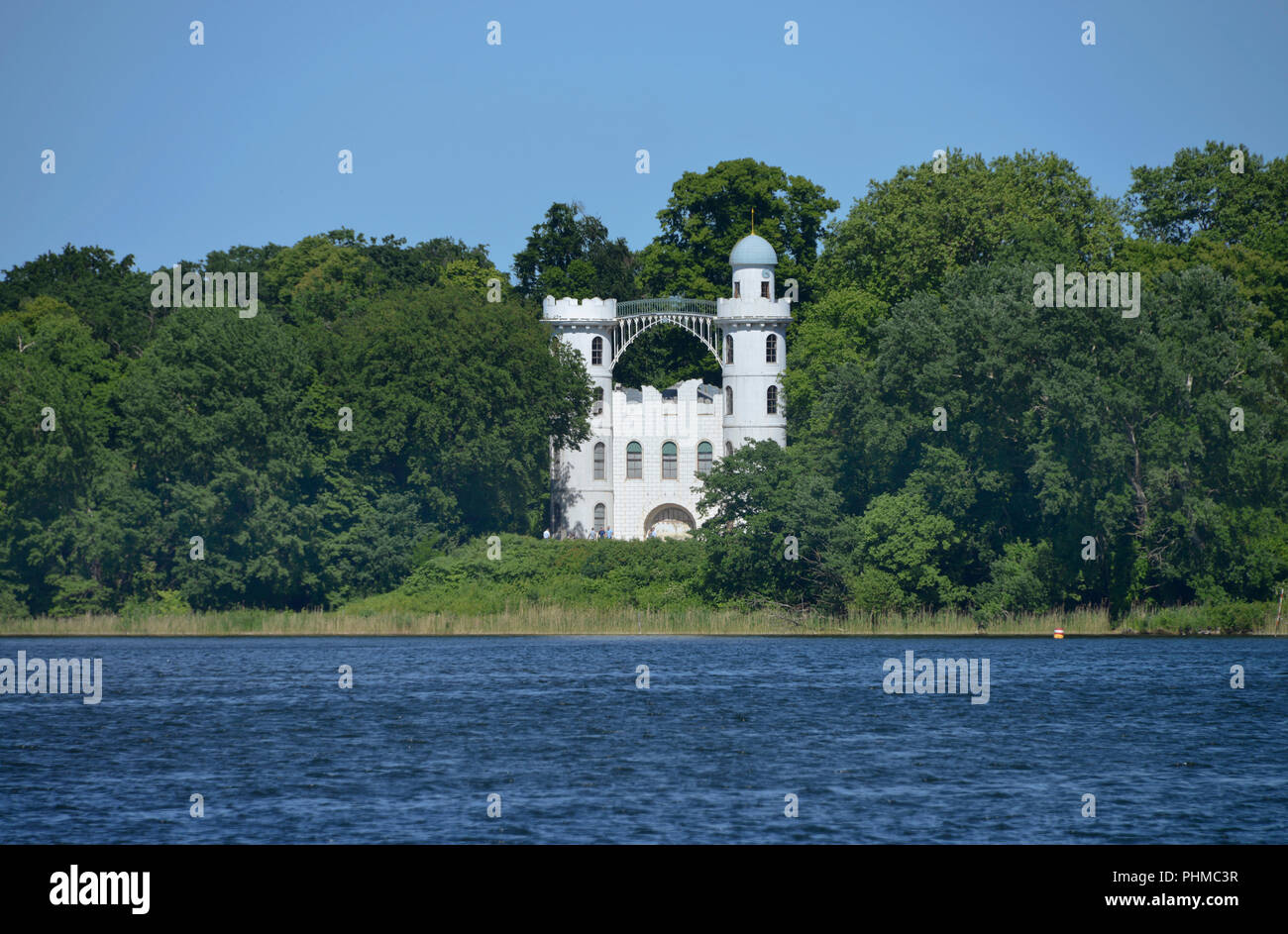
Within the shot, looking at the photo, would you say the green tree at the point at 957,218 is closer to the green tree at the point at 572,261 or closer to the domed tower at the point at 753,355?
the domed tower at the point at 753,355

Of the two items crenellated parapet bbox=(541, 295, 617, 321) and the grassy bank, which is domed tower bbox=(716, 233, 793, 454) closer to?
crenellated parapet bbox=(541, 295, 617, 321)

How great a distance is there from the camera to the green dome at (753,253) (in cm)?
9400

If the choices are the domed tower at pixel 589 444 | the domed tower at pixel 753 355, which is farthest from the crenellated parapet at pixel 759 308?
the domed tower at pixel 589 444

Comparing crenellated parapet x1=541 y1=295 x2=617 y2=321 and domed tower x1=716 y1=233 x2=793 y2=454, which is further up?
crenellated parapet x1=541 y1=295 x2=617 y2=321

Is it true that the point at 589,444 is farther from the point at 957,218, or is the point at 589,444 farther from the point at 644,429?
the point at 957,218

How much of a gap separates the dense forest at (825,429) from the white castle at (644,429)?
3.07 metres

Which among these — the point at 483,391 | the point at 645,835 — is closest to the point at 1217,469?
the point at 483,391

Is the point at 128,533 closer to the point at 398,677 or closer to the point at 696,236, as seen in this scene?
the point at 398,677

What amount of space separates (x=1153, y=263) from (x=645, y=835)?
59965mm

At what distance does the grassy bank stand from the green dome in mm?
28936

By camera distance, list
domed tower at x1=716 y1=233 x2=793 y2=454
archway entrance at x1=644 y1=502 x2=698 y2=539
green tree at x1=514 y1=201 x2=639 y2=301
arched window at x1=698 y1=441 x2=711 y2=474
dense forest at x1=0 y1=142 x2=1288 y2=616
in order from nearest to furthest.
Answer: dense forest at x1=0 y1=142 x2=1288 y2=616
domed tower at x1=716 y1=233 x2=793 y2=454
arched window at x1=698 y1=441 x2=711 y2=474
archway entrance at x1=644 y1=502 x2=698 y2=539
green tree at x1=514 y1=201 x2=639 y2=301

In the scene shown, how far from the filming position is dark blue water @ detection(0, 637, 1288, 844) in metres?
25.9

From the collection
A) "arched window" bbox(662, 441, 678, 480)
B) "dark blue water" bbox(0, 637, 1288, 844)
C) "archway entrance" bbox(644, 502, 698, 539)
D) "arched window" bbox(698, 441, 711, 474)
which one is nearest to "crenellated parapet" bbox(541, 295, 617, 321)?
"arched window" bbox(662, 441, 678, 480)

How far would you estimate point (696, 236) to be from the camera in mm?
104562
